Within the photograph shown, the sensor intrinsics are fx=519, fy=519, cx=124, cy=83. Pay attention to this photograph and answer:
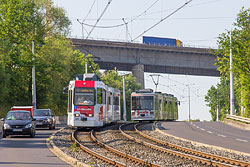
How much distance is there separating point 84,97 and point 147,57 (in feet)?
148

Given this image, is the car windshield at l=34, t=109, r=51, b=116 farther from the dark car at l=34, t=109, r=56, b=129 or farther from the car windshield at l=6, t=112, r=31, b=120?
the car windshield at l=6, t=112, r=31, b=120

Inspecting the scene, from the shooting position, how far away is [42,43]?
186 feet

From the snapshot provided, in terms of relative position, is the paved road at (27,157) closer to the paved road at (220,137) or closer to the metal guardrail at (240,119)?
the paved road at (220,137)

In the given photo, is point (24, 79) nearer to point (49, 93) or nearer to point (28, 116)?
point (49, 93)

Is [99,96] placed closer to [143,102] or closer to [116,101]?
[116,101]

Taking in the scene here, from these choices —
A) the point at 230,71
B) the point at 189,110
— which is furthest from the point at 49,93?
the point at 189,110

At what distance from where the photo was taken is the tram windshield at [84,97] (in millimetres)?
31516

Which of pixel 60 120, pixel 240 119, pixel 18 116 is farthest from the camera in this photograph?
pixel 60 120

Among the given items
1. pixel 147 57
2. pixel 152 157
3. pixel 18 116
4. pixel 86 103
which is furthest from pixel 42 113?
pixel 147 57

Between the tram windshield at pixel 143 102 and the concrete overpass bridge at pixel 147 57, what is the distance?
82.1ft

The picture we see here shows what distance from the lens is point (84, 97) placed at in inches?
1245

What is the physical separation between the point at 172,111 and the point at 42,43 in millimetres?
16348

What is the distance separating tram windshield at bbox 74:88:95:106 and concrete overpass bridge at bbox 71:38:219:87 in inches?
1577

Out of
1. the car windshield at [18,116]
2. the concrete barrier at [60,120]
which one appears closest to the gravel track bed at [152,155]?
the car windshield at [18,116]
